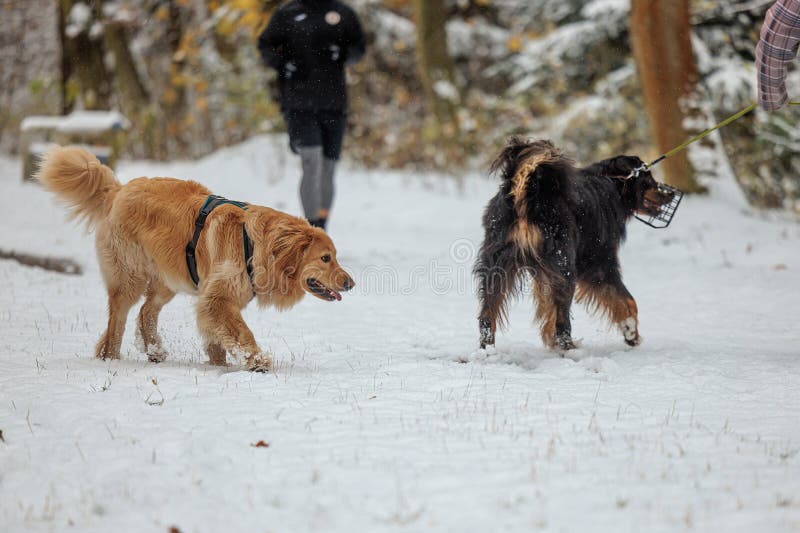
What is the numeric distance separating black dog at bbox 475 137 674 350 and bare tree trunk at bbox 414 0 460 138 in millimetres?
7805

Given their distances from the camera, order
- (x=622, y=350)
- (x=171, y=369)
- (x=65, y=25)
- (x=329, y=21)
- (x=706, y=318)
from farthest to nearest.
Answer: (x=65, y=25)
(x=329, y=21)
(x=706, y=318)
(x=622, y=350)
(x=171, y=369)

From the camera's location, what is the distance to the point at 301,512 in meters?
2.23

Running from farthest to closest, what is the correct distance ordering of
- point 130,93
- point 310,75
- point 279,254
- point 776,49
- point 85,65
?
point 130,93
point 85,65
point 310,75
point 279,254
point 776,49

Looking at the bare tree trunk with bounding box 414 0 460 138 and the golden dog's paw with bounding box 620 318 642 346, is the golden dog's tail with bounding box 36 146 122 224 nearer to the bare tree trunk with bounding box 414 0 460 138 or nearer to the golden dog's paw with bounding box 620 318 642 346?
the golden dog's paw with bounding box 620 318 642 346

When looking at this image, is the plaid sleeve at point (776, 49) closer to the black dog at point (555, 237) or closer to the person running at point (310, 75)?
the black dog at point (555, 237)

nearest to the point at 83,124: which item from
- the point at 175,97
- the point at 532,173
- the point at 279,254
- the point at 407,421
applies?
the point at 175,97

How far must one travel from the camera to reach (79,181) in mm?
4348

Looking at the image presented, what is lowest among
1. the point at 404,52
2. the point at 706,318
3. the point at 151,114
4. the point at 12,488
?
the point at 12,488

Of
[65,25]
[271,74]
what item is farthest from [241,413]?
[65,25]

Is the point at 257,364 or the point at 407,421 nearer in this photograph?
the point at 407,421

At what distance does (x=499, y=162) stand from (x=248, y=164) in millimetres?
9486

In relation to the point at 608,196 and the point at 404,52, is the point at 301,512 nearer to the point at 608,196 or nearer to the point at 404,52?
the point at 608,196

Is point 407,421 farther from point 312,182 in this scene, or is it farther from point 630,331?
point 312,182

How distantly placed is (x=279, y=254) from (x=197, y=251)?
50 cm
